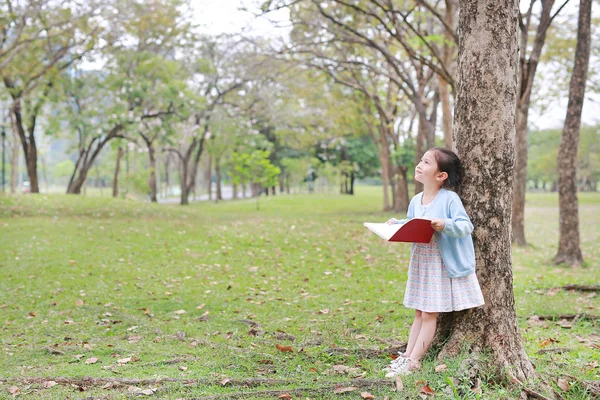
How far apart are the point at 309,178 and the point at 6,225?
146 ft

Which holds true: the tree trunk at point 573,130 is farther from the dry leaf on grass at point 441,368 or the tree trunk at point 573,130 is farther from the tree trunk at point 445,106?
the dry leaf on grass at point 441,368

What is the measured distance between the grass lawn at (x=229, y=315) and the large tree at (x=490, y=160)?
0.27 meters

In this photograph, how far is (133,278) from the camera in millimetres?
9336

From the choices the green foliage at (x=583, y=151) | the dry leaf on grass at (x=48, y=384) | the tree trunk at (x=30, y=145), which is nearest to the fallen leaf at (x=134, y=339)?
the dry leaf on grass at (x=48, y=384)

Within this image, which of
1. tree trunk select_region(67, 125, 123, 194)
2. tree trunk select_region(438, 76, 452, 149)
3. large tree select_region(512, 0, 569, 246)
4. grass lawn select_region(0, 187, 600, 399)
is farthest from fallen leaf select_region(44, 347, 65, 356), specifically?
tree trunk select_region(67, 125, 123, 194)

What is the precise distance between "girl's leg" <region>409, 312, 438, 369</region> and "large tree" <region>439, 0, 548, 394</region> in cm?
15

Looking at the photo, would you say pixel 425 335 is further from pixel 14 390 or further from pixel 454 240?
pixel 14 390

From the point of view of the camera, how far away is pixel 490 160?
3922mm

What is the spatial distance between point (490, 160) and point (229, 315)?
13.5 ft

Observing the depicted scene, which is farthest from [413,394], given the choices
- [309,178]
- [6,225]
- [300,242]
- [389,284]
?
[309,178]

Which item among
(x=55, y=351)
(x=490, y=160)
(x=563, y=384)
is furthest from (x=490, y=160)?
(x=55, y=351)

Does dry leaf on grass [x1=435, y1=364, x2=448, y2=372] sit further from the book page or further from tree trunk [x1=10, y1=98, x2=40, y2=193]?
tree trunk [x1=10, y1=98, x2=40, y2=193]

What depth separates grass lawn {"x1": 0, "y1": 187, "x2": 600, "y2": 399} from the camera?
4039 millimetres

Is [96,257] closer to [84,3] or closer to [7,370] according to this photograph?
[7,370]
